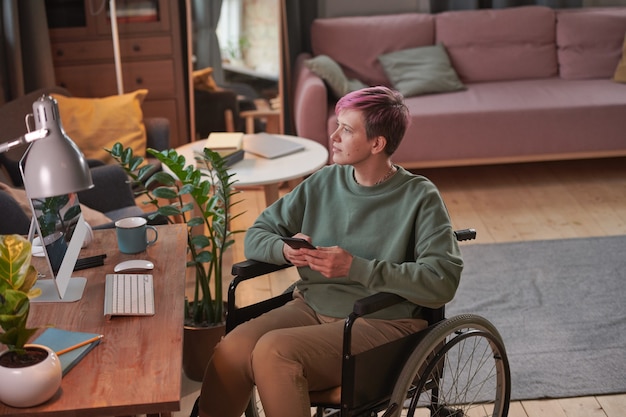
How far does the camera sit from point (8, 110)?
3.72 metres

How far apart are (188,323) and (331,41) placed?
266 cm

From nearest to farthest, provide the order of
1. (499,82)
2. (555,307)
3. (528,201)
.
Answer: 1. (555,307)
2. (528,201)
3. (499,82)

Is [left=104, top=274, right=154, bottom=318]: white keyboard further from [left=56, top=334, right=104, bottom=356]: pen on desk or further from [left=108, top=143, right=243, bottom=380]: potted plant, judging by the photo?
[left=108, top=143, right=243, bottom=380]: potted plant

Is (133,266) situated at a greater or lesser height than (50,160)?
lesser

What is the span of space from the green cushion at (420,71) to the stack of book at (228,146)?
4.51 feet

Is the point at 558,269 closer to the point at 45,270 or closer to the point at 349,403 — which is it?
the point at 349,403

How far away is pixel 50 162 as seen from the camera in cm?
167

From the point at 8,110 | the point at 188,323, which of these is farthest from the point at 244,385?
the point at 8,110

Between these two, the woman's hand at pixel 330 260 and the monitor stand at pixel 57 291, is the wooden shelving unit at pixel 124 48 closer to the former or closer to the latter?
the monitor stand at pixel 57 291

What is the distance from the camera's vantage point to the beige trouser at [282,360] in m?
1.96

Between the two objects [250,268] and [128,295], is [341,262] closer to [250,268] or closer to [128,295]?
[250,268]

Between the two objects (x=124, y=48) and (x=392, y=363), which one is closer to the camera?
(x=392, y=363)

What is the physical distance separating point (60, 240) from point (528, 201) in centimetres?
296

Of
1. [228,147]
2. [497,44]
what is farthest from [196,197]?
[497,44]
